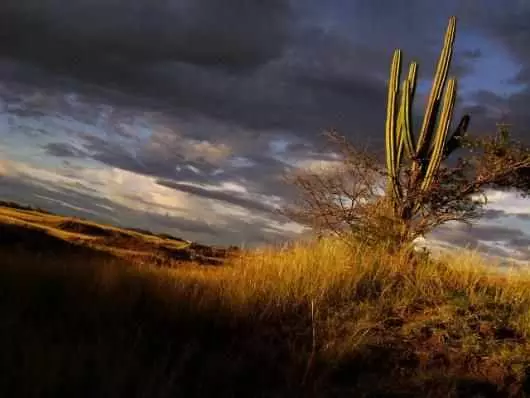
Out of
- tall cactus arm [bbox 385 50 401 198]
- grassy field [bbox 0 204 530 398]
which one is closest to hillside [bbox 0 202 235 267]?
grassy field [bbox 0 204 530 398]

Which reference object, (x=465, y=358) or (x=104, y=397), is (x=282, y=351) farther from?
(x=104, y=397)

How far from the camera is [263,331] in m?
9.73

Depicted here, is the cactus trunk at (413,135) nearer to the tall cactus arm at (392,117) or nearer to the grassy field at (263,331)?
the tall cactus arm at (392,117)

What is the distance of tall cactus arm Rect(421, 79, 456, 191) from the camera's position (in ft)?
59.9

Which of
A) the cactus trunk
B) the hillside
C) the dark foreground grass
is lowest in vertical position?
the dark foreground grass

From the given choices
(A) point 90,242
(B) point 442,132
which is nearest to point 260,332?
(B) point 442,132

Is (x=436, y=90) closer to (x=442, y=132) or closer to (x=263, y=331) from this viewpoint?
(x=442, y=132)

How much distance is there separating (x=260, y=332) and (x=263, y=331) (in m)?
0.08

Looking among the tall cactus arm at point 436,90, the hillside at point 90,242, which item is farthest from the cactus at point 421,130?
the hillside at point 90,242

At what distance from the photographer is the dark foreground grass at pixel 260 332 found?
695cm

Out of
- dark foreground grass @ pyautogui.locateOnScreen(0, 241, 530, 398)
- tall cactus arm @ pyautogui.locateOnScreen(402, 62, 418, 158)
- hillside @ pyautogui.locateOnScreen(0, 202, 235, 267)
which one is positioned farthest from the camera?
hillside @ pyautogui.locateOnScreen(0, 202, 235, 267)

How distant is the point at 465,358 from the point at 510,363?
1.85ft

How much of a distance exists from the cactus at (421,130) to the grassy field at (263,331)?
5668 mm

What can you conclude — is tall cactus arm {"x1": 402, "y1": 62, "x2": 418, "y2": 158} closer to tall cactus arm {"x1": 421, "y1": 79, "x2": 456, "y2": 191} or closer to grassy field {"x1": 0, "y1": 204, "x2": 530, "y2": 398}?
tall cactus arm {"x1": 421, "y1": 79, "x2": 456, "y2": 191}
